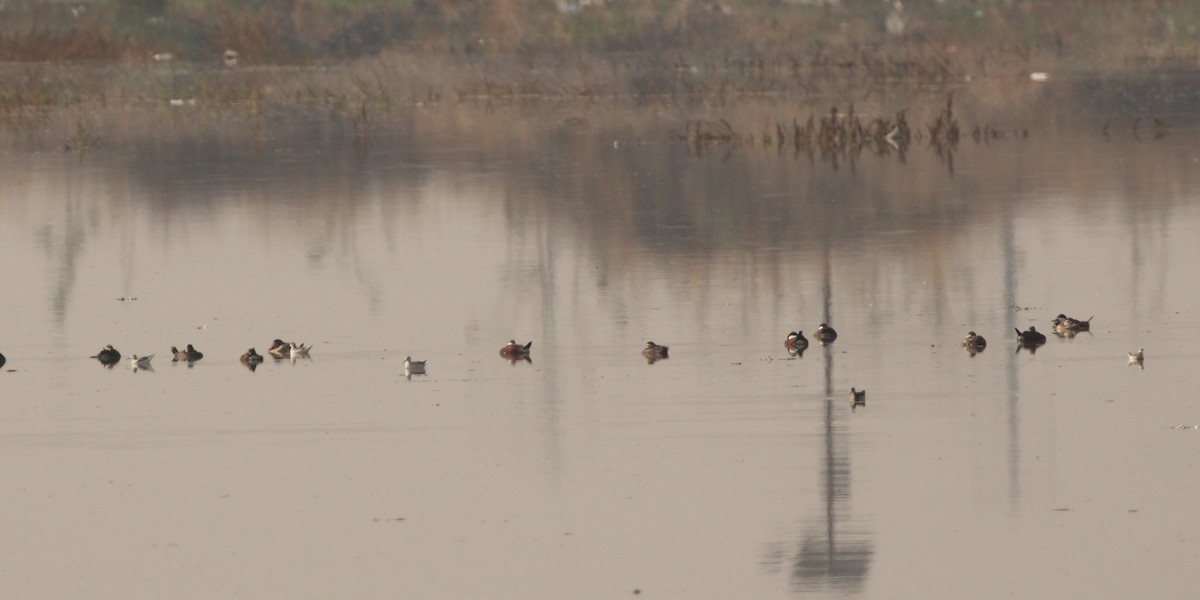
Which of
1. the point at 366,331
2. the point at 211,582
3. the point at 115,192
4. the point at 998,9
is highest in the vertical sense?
the point at 998,9

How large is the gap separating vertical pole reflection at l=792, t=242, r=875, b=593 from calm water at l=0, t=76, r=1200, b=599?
0.02 metres

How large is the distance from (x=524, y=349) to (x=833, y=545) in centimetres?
523

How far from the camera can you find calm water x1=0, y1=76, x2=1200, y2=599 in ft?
28.7

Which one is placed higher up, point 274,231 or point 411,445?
point 274,231

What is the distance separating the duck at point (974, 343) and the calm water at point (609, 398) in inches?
2.4

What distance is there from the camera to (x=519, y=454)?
35.3 ft

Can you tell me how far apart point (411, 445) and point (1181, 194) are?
14.1 metres

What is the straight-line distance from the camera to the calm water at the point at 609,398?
8.73 meters

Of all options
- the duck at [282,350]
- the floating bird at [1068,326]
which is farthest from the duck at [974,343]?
the duck at [282,350]

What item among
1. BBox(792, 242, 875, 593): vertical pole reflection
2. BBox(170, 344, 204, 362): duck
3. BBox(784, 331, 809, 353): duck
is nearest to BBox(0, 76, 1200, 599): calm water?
BBox(792, 242, 875, 593): vertical pole reflection

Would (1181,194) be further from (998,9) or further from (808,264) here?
(998,9)

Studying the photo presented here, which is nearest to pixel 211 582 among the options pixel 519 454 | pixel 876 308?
pixel 519 454

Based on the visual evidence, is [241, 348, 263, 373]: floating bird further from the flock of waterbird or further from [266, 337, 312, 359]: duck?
[266, 337, 312, 359]: duck

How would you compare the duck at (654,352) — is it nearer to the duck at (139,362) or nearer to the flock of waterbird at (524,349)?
the flock of waterbird at (524,349)
